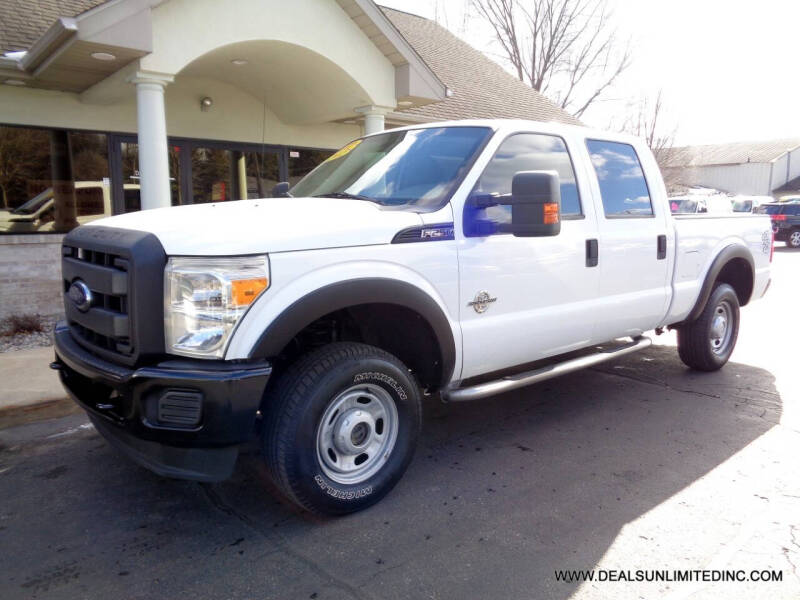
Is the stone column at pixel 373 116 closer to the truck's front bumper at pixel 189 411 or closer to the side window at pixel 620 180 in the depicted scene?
the side window at pixel 620 180

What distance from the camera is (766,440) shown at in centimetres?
430

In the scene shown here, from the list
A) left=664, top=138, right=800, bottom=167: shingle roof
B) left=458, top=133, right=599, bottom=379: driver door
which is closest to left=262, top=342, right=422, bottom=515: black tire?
left=458, top=133, right=599, bottom=379: driver door

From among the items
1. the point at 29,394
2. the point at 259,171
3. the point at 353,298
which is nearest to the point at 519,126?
the point at 353,298

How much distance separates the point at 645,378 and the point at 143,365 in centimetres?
463

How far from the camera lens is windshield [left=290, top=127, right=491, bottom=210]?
374cm

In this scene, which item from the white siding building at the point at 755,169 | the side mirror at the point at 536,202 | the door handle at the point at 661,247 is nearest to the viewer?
the side mirror at the point at 536,202

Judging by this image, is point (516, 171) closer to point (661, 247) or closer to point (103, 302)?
point (661, 247)

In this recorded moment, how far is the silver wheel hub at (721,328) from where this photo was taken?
5.91 metres

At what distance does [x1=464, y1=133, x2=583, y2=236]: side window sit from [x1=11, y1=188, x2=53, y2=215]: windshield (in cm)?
767

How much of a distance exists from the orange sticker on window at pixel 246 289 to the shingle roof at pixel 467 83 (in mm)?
9919

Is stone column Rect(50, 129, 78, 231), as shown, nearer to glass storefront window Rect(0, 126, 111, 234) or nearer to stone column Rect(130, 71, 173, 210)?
glass storefront window Rect(0, 126, 111, 234)

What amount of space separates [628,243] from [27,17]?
29.2 feet

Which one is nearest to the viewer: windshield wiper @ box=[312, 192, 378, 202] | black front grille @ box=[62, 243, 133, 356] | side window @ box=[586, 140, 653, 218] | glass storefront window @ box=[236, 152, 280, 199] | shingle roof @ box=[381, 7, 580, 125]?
black front grille @ box=[62, 243, 133, 356]

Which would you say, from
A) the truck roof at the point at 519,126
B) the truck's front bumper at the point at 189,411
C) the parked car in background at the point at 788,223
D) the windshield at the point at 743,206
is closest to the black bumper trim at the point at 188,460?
the truck's front bumper at the point at 189,411
